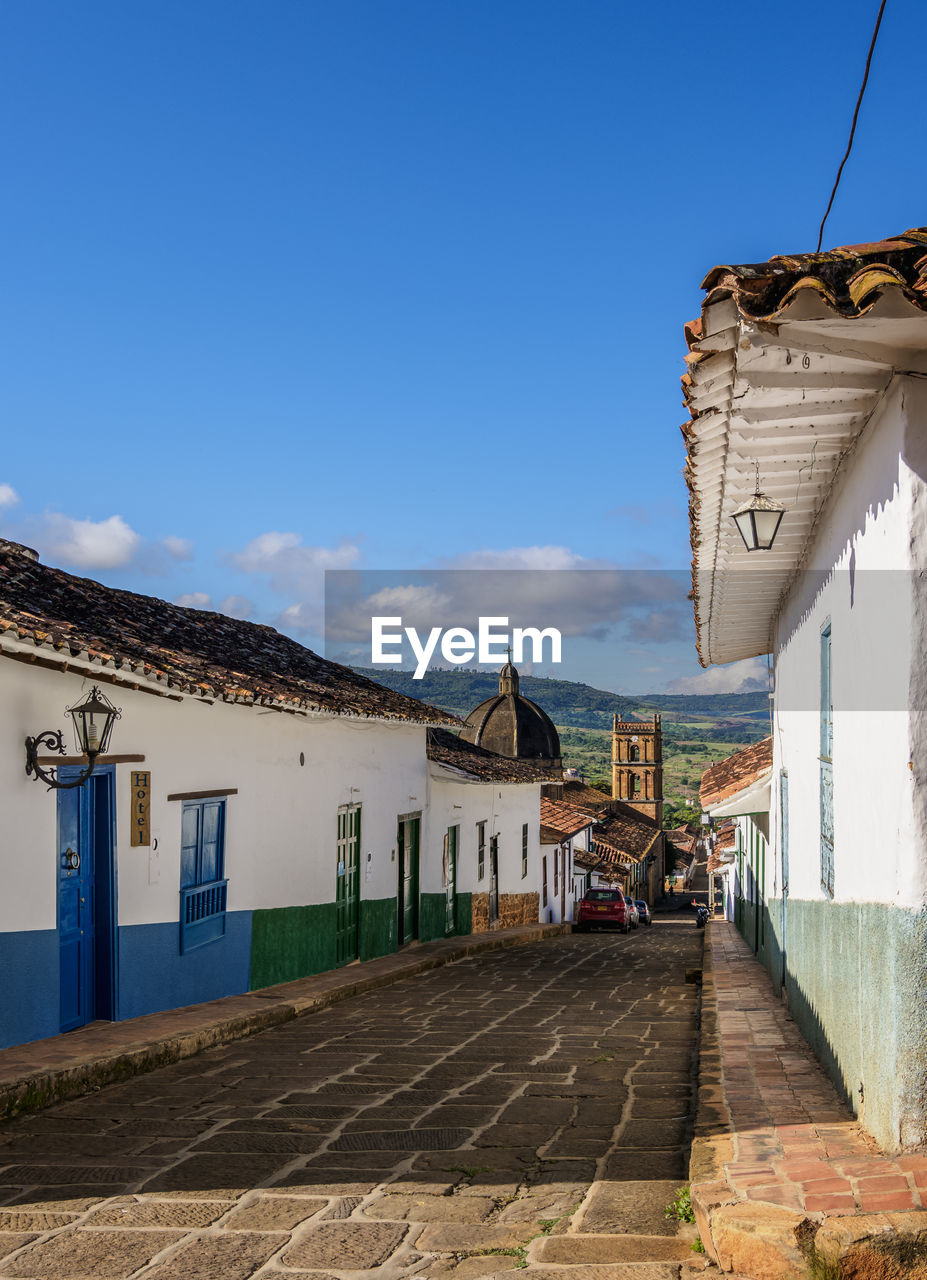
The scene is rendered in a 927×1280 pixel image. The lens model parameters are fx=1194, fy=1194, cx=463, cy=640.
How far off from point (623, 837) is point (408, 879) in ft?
132

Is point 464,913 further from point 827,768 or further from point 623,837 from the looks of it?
point 623,837

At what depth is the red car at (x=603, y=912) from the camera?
1209 inches

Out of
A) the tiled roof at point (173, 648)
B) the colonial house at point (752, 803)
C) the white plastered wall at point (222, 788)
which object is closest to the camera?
the white plastered wall at point (222, 788)

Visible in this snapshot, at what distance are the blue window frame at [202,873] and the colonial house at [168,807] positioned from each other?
0.02 m

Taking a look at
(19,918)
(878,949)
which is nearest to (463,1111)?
(878,949)

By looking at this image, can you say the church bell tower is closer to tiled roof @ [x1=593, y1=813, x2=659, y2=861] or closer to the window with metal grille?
tiled roof @ [x1=593, y1=813, x2=659, y2=861]

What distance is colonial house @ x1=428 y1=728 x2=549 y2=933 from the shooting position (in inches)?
758

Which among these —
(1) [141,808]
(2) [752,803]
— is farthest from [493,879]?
(1) [141,808]

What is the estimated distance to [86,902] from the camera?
8523mm

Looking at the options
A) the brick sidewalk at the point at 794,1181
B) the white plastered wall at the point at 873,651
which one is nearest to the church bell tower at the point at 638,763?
the white plastered wall at the point at 873,651

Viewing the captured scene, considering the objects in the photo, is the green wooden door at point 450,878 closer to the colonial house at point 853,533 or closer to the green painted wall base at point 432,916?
the green painted wall base at point 432,916

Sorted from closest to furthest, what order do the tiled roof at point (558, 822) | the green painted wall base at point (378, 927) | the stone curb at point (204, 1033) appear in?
the stone curb at point (204, 1033) → the green painted wall base at point (378, 927) → the tiled roof at point (558, 822)

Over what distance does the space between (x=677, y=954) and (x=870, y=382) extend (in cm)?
1650

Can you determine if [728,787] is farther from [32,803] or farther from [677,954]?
[32,803]
